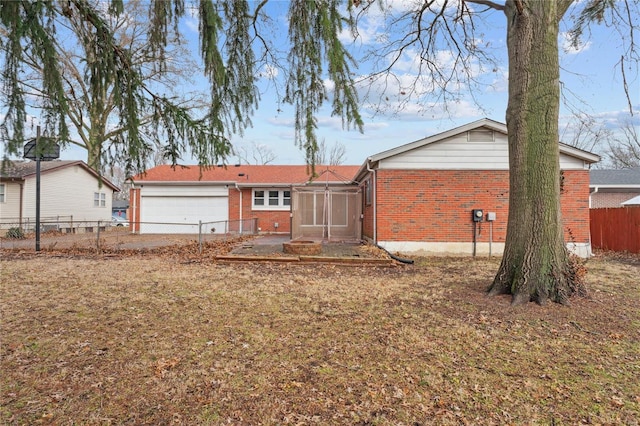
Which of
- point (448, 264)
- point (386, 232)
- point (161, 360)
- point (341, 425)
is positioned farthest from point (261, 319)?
point (386, 232)

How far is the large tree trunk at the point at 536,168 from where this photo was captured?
220 inches

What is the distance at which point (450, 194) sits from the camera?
449 inches

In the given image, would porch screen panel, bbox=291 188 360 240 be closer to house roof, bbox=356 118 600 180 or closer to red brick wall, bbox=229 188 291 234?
red brick wall, bbox=229 188 291 234

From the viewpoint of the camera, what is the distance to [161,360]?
3.56 m

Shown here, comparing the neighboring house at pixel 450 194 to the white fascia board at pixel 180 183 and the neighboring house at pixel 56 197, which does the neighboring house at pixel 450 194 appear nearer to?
the white fascia board at pixel 180 183

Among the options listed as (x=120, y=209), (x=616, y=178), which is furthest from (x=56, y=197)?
(x=616, y=178)

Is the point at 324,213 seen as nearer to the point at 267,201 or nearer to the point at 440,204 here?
the point at 267,201

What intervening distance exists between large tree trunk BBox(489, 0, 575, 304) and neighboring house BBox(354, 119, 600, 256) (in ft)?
17.8

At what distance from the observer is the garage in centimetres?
1984

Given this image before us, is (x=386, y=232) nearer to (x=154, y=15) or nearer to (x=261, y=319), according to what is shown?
(x=261, y=319)

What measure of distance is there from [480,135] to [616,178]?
15.3 m

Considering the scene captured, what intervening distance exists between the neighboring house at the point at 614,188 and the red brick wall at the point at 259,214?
16502 millimetres

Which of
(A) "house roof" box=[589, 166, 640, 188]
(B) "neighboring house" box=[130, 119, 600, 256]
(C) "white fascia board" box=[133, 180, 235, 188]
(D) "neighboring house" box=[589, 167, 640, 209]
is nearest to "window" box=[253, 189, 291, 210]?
(C) "white fascia board" box=[133, 180, 235, 188]

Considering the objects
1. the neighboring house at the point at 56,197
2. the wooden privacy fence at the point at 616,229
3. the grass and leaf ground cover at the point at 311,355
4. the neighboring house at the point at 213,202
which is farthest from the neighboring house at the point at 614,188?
the neighboring house at the point at 56,197
